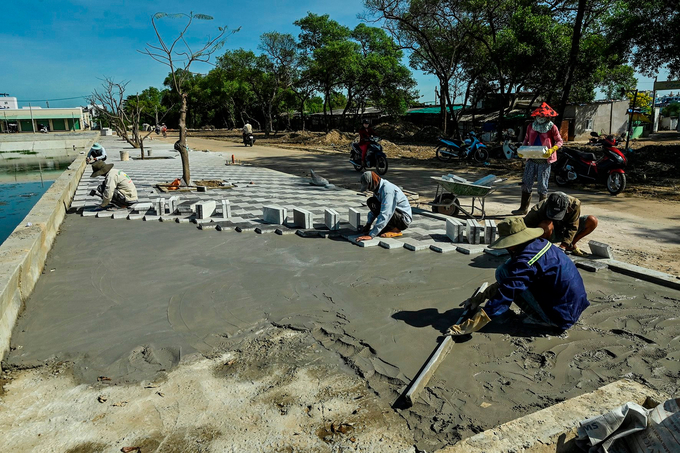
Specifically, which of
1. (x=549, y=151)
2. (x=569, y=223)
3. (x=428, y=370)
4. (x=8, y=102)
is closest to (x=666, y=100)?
(x=549, y=151)

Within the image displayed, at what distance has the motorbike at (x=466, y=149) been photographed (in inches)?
603

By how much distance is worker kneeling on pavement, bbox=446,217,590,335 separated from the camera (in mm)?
3109

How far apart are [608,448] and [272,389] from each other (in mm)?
1800

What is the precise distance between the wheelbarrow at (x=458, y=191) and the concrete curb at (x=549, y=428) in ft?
13.3

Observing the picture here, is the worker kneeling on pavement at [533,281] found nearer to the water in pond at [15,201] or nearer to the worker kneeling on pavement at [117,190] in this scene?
the worker kneeling on pavement at [117,190]

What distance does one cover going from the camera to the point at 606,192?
9.74 m

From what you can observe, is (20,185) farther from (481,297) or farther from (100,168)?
(481,297)

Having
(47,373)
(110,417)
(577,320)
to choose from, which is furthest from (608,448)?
(47,373)

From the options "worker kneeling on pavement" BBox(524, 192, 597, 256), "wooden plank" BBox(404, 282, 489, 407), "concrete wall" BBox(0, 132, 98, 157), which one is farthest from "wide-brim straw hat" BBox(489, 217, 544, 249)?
"concrete wall" BBox(0, 132, 98, 157)

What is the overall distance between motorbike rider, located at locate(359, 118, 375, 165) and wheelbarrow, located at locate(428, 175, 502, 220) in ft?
17.1

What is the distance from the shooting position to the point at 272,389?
2.81 meters

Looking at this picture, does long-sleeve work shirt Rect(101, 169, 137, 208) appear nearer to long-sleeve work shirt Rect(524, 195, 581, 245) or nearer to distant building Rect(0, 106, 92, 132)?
long-sleeve work shirt Rect(524, 195, 581, 245)

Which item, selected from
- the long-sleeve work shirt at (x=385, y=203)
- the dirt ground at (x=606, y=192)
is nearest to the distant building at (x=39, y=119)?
the dirt ground at (x=606, y=192)

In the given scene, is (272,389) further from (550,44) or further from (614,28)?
(550,44)
